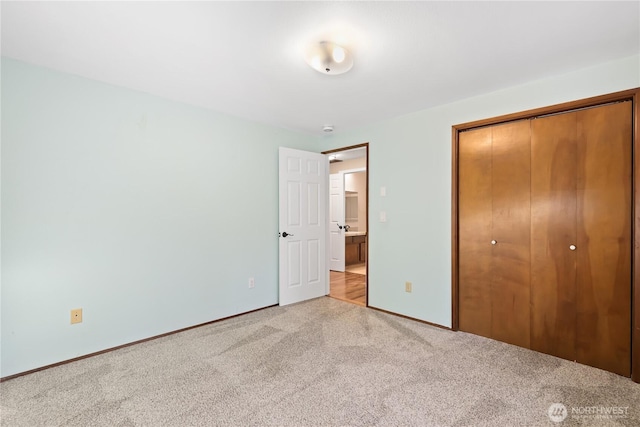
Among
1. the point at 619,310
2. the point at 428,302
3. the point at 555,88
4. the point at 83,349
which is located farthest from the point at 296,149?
the point at 619,310

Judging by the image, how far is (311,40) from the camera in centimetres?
186

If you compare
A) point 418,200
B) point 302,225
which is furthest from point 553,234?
point 302,225

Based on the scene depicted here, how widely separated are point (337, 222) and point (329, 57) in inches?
168

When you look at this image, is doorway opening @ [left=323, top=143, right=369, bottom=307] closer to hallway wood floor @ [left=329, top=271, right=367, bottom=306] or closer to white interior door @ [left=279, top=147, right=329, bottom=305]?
hallway wood floor @ [left=329, top=271, right=367, bottom=306]

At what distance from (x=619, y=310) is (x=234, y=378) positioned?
274cm

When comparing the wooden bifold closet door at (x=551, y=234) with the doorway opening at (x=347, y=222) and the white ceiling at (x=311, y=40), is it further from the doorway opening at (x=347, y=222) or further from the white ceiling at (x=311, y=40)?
the doorway opening at (x=347, y=222)

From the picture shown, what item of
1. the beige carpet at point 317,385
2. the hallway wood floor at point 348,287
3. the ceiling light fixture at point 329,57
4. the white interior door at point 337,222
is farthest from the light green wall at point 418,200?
the white interior door at point 337,222

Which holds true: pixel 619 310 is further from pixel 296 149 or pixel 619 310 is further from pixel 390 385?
pixel 296 149

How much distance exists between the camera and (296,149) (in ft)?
12.8

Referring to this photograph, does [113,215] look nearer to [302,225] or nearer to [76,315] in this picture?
[76,315]

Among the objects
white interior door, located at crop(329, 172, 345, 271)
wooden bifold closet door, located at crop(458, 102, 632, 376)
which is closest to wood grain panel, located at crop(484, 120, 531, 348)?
wooden bifold closet door, located at crop(458, 102, 632, 376)
